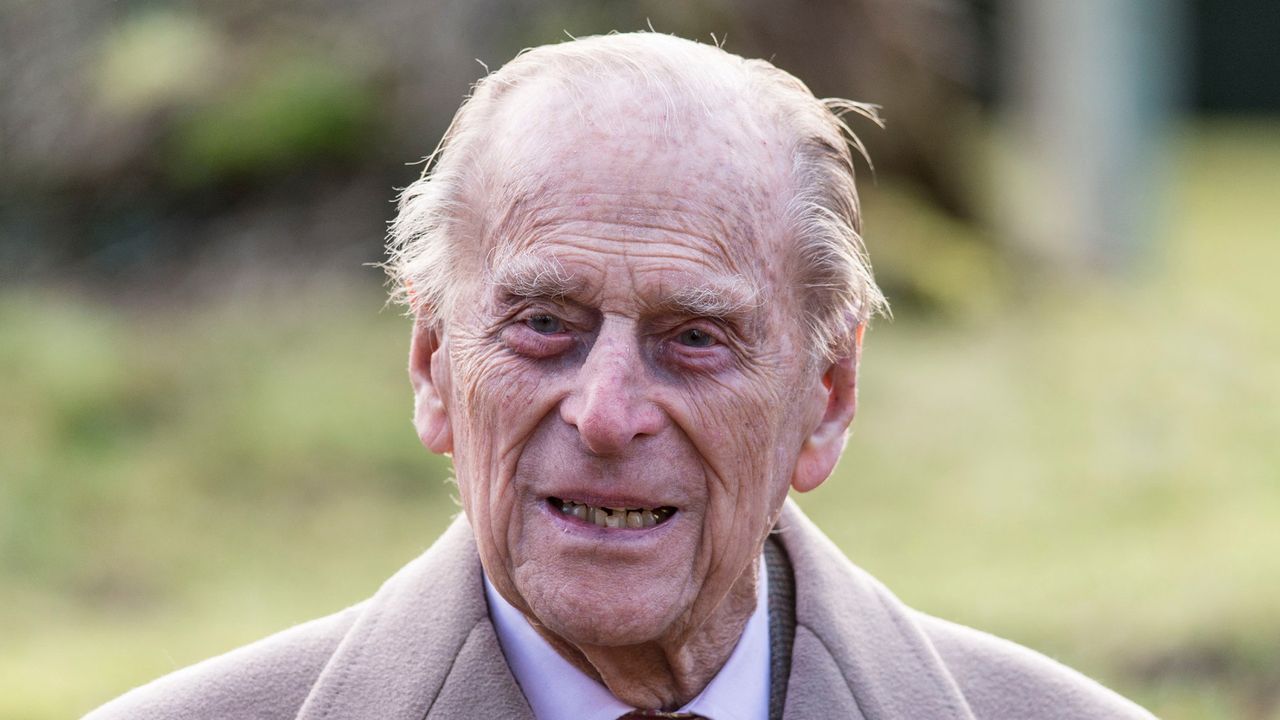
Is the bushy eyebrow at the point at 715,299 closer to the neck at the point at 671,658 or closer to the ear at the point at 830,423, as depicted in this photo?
the ear at the point at 830,423

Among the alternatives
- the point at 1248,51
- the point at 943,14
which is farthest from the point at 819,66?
the point at 1248,51

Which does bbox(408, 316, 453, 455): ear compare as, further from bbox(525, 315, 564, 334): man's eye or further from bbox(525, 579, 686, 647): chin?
bbox(525, 579, 686, 647): chin

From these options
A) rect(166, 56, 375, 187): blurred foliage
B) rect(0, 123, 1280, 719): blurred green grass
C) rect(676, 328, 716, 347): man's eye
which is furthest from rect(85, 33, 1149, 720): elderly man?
rect(166, 56, 375, 187): blurred foliage

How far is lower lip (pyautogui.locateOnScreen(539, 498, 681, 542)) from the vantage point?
99.7 inches

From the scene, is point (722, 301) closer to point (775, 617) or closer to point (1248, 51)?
point (775, 617)

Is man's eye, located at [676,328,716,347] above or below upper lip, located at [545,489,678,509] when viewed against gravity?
above

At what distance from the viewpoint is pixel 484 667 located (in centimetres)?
274

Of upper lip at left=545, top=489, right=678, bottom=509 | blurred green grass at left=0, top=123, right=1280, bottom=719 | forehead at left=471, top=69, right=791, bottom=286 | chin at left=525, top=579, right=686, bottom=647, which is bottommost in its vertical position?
blurred green grass at left=0, top=123, right=1280, bottom=719

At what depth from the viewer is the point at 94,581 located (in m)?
6.46

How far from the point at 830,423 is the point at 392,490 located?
436 cm

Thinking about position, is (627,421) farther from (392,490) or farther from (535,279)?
(392,490)

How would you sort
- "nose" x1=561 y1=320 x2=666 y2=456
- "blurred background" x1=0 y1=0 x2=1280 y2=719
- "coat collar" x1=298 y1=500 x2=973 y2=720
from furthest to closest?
"blurred background" x1=0 y1=0 x2=1280 y2=719, "coat collar" x1=298 y1=500 x2=973 y2=720, "nose" x1=561 y1=320 x2=666 y2=456

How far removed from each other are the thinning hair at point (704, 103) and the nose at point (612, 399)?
1.11 feet

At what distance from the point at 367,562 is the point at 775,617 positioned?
386 centimetres
